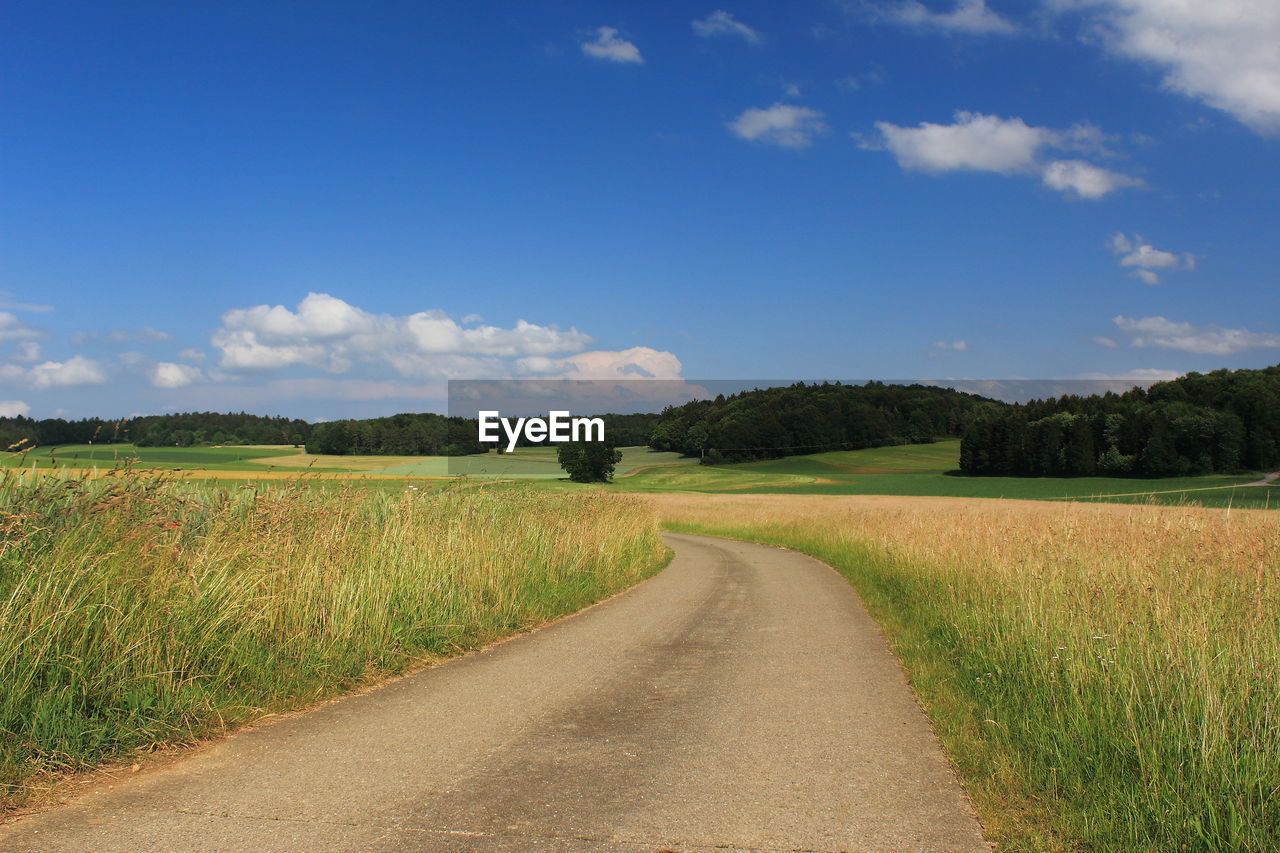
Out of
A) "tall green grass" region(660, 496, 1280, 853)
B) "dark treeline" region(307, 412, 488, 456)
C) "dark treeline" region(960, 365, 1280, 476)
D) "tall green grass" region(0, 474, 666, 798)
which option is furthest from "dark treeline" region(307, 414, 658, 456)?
"tall green grass" region(660, 496, 1280, 853)

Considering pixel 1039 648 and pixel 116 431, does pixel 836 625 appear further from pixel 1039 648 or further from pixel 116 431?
pixel 116 431

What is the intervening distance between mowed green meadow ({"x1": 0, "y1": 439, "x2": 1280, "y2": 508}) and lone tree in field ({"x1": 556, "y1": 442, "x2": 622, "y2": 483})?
204cm

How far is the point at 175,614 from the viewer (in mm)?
6574

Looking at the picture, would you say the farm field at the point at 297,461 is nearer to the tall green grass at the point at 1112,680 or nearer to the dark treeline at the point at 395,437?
the dark treeline at the point at 395,437

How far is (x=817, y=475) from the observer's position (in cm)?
10319

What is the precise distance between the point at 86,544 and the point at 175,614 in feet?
3.38

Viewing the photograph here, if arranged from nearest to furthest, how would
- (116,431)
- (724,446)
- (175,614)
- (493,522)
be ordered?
(175,614)
(116,431)
(493,522)
(724,446)

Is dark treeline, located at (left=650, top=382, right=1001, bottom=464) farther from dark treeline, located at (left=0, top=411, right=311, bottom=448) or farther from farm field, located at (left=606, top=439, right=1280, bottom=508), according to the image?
dark treeline, located at (left=0, top=411, right=311, bottom=448)

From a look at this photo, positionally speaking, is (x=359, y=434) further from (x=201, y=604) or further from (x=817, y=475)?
(x=201, y=604)

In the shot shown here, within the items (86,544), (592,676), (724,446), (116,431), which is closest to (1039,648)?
(592,676)

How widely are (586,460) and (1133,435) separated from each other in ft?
196

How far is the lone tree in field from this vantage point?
84688mm

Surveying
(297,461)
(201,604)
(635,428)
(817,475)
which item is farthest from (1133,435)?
(201,604)

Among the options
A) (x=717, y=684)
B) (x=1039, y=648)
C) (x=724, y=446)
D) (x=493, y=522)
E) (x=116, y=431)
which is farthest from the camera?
(x=724, y=446)
